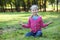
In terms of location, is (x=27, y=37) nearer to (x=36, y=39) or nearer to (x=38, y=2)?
(x=36, y=39)

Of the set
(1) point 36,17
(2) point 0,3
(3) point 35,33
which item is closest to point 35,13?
(1) point 36,17

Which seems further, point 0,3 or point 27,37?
point 0,3

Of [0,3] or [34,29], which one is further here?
[0,3]

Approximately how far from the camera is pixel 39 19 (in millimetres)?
7160

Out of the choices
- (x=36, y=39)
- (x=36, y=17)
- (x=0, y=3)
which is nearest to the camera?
(x=36, y=39)

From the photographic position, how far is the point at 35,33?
7.22 meters

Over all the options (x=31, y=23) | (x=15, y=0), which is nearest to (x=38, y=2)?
(x=15, y=0)

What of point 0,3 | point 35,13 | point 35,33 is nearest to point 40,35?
point 35,33

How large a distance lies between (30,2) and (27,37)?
94.0 feet

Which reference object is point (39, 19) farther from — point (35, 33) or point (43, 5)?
point (43, 5)

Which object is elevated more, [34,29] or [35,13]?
[35,13]

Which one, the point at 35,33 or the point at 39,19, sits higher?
the point at 39,19

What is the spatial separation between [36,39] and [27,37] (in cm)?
47

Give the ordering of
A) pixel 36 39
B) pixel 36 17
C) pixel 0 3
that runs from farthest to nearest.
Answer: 1. pixel 0 3
2. pixel 36 17
3. pixel 36 39
